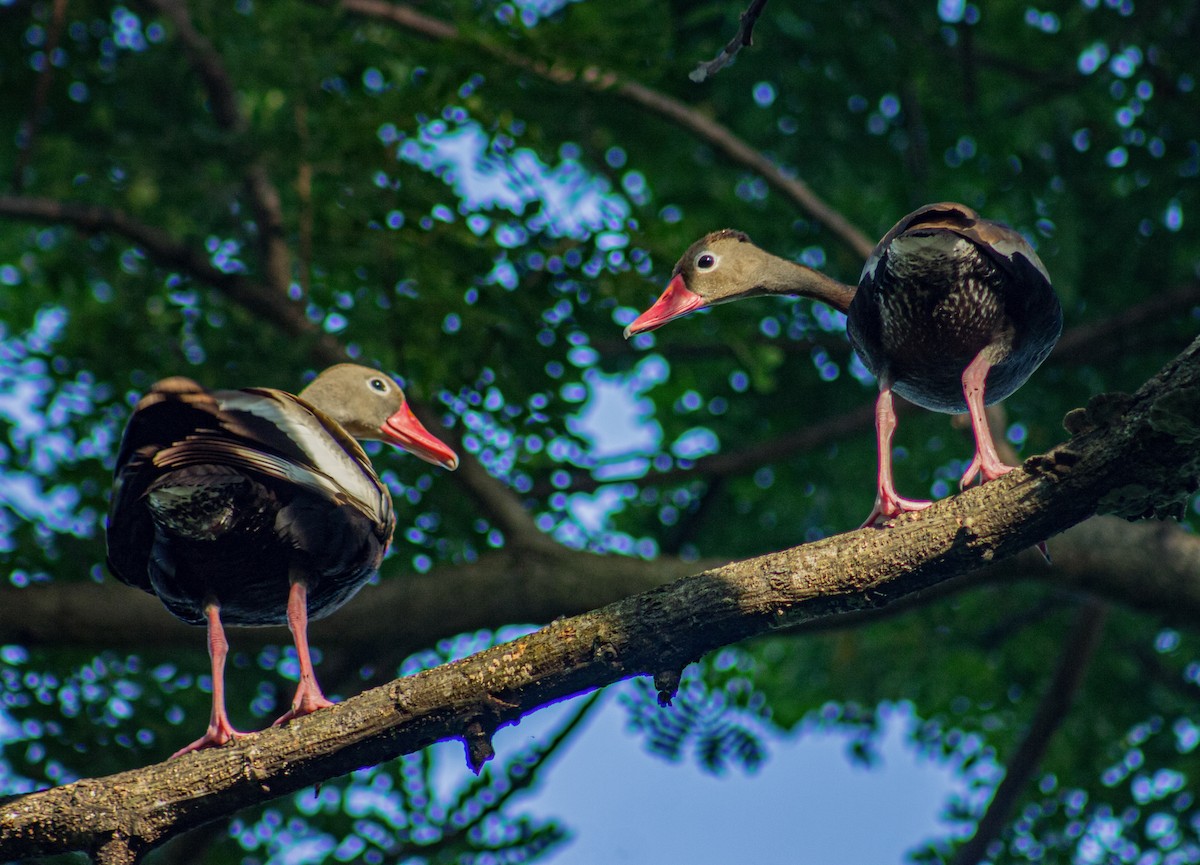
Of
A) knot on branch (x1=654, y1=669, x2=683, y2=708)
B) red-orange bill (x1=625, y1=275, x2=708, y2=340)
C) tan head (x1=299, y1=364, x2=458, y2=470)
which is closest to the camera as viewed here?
knot on branch (x1=654, y1=669, x2=683, y2=708)

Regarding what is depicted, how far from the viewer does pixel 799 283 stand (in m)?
5.45

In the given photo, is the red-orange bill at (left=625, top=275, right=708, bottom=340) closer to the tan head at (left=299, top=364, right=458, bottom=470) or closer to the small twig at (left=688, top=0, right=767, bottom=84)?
the tan head at (left=299, top=364, right=458, bottom=470)

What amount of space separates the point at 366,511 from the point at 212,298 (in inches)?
183

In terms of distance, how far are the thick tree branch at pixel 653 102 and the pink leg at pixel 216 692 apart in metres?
4.07

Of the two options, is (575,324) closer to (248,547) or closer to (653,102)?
(653,102)

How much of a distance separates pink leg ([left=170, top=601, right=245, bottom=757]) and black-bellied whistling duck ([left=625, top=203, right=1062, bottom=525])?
2.30 m

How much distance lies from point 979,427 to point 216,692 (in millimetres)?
2777

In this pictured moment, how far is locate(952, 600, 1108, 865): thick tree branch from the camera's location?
314 inches

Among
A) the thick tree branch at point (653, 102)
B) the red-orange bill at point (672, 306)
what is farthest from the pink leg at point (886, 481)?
the thick tree branch at point (653, 102)

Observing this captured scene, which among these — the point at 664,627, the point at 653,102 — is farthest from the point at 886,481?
the point at 653,102

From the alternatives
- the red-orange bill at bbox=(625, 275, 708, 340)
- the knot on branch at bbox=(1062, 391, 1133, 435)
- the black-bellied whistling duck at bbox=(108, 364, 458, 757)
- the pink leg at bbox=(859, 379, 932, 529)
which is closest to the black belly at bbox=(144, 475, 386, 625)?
the black-bellied whistling duck at bbox=(108, 364, 458, 757)

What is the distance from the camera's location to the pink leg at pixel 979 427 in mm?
4184

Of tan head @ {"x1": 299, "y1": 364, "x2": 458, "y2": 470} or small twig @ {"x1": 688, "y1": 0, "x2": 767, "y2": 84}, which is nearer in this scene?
small twig @ {"x1": 688, "y1": 0, "x2": 767, "y2": 84}

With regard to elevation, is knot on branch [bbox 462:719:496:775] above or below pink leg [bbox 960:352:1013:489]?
below
